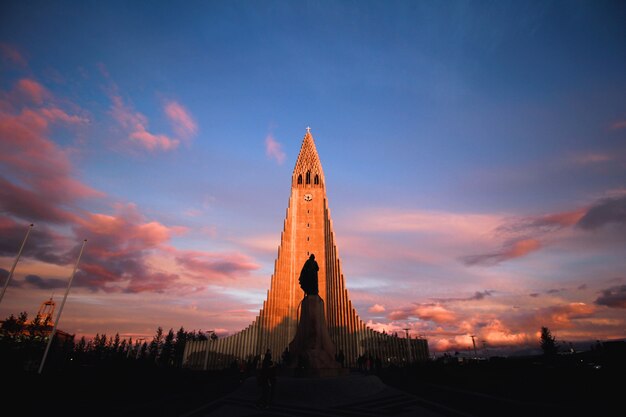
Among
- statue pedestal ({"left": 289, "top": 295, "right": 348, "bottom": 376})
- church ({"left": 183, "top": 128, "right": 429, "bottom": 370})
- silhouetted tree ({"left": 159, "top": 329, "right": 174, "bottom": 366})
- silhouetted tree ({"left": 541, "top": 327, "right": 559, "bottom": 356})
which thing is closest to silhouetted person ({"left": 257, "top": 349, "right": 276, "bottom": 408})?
statue pedestal ({"left": 289, "top": 295, "right": 348, "bottom": 376})

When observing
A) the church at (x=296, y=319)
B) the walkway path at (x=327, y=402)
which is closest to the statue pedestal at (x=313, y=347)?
the walkway path at (x=327, y=402)

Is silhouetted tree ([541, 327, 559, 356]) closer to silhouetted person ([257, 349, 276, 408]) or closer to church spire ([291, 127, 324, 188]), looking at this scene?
church spire ([291, 127, 324, 188])

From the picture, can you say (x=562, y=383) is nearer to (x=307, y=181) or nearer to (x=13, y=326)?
(x=307, y=181)

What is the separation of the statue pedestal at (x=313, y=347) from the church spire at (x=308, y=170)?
1402 inches

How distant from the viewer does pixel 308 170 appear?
161ft

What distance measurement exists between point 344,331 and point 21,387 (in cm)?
3162

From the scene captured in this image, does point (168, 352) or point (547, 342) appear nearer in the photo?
point (547, 342)

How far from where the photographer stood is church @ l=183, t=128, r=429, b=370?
117ft

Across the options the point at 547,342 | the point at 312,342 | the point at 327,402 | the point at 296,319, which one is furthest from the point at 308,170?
the point at 547,342

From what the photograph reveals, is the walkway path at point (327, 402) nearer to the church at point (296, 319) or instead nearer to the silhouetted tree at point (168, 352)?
the church at point (296, 319)

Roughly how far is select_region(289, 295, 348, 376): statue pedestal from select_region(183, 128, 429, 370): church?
2190cm

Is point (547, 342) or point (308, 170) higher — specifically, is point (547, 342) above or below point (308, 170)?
below

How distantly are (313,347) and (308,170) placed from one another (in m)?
39.2

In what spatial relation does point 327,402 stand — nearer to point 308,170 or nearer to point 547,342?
point 308,170
